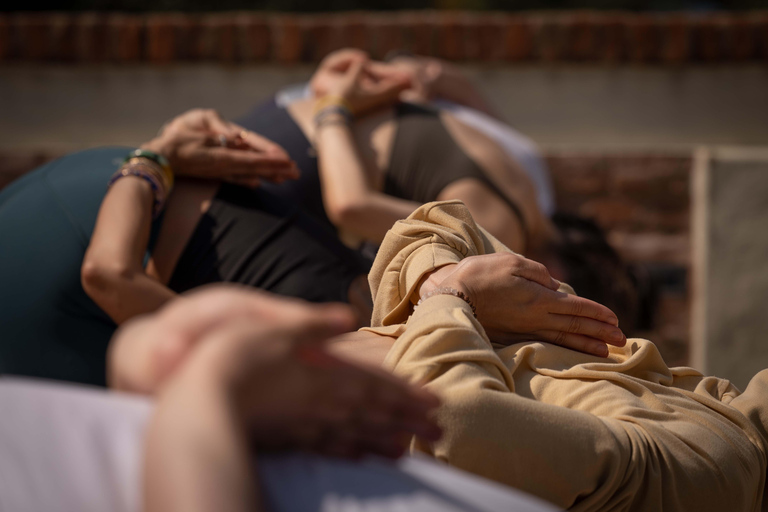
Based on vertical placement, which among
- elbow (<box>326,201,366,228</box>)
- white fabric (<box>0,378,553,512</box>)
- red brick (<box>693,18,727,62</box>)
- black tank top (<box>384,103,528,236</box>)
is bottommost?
elbow (<box>326,201,366,228</box>)

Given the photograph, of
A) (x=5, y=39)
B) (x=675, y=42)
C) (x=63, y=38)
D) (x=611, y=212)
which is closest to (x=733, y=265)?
(x=611, y=212)

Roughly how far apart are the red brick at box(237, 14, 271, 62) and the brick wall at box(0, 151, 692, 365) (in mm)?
1135

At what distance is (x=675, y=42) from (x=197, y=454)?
392 cm

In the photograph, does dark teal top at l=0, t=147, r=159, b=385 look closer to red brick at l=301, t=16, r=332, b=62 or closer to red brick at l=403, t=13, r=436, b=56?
red brick at l=301, t=16, r=332, b=62

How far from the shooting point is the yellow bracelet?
2.48m

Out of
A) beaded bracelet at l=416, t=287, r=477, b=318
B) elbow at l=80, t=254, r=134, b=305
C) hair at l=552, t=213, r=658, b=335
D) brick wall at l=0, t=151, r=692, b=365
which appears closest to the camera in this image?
beaded bracelet at l=416, t=287, r=477, b=318

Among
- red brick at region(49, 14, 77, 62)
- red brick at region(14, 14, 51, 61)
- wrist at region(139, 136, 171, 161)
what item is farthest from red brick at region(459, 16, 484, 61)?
wrist at region(139, 136, 171, 161)

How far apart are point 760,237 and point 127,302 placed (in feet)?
9.66

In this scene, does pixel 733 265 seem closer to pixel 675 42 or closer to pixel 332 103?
pixel 675 42

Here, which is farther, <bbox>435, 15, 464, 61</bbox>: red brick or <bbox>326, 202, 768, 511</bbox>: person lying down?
<bbox>435, 15, 464, 61</bbox>: red brick

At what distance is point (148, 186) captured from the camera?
5.80 feet

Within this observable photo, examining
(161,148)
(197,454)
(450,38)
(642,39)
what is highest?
(642,39)

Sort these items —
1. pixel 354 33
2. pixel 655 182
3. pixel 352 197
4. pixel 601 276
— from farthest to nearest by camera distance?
pixel 354 33 → pixel 655 182 → pixel 601 276 → pixel 352 197

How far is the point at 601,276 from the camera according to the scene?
2.81 meters
